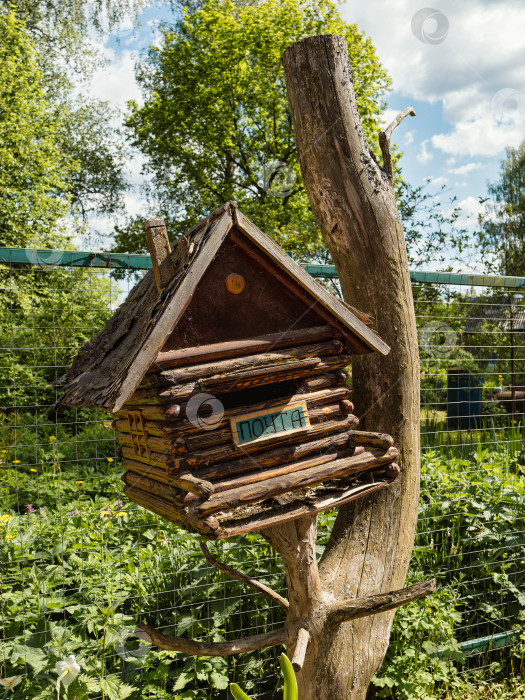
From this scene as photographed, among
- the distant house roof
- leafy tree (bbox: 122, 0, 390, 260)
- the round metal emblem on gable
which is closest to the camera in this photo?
the distant house roof

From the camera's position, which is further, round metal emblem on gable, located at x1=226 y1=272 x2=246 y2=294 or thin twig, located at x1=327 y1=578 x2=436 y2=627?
thin twig, located at x1=327 y1=578 x2=436 y2=627

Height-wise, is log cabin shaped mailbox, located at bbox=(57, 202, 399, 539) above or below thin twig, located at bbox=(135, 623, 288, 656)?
above

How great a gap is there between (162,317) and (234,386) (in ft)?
1.09

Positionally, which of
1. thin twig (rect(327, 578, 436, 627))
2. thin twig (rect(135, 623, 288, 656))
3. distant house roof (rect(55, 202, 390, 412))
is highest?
distant house roof (rect(55, 202, 390, 412))

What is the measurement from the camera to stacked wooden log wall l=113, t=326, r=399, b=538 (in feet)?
5.56

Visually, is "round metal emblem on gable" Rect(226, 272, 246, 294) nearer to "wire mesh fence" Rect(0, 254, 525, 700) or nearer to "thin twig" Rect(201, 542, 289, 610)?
"thin twig" Rect(201, 542, 289, 610)

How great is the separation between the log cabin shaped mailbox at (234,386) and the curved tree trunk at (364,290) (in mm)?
591

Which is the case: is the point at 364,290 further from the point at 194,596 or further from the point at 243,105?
the point at 243,105

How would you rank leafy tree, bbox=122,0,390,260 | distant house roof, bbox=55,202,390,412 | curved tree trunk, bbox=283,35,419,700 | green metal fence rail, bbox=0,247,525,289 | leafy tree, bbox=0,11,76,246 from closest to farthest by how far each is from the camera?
1. distant house roof, bbox=55,202,390,412
2. curved tree trunk, bbox=283,35,419,700
3. green metal fence rail, bbox=0,247,525,289
4. leafy tree, bbox=0,11,76,246
5. leafy tree, bbox=122,0,390,260

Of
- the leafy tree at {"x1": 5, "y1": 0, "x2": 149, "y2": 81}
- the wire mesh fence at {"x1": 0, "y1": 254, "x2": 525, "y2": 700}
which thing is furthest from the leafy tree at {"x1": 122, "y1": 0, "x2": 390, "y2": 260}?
the wire mesh fence at {"x1": 0, "y1": 254, "x2": 525, "y2": 700}

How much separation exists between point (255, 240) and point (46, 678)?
222cm

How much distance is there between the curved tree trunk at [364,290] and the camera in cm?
259

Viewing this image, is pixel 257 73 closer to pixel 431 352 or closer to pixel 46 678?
pixel 431 352

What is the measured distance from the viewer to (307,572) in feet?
7.55
